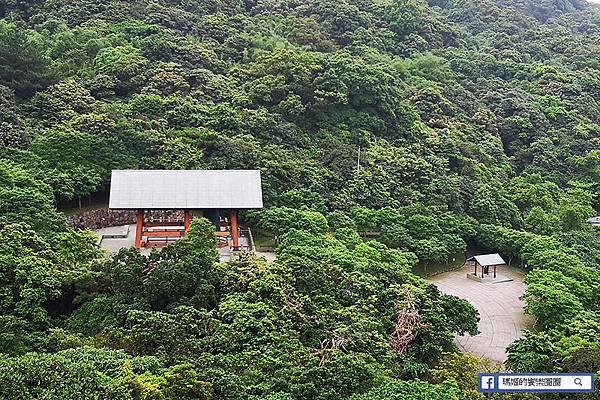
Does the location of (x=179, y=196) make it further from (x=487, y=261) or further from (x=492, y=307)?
(x=487, y=261)

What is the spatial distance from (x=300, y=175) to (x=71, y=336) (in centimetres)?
1472

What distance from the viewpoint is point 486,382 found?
11547mm

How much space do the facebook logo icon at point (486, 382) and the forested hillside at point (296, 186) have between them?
177 cm

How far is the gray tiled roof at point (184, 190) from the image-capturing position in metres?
20.1

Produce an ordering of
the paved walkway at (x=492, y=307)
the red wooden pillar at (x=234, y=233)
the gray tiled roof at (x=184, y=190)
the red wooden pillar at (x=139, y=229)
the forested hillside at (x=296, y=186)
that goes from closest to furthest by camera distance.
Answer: the forested hillside at (x=296, y=186) → the paved walkway at (x=492, y=307) → the gray tiled roof at (x=184, y=190) → the red wooden pillar at (x=139, y=229) → the red wooden pillar at (x=234, y=233)

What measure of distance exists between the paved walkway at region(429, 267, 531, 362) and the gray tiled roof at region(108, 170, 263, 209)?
7872mm

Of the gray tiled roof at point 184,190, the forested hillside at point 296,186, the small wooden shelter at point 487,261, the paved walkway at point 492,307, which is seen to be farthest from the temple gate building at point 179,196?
the small wooden shelter at point 487,261

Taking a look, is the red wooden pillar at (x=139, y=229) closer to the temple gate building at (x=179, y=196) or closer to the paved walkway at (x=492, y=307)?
the temple gate building at (x=179, y=196)

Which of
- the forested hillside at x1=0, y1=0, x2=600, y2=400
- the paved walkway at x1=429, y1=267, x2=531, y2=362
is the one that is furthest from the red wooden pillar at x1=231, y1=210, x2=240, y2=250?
the paved walkway at x1=429, y1=267, x2=531, y2=362

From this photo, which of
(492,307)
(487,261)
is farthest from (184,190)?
(487,261)

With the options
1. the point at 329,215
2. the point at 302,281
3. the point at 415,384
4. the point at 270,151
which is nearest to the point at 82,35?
the point at 270,151

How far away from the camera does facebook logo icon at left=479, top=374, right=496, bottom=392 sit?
11.5 m

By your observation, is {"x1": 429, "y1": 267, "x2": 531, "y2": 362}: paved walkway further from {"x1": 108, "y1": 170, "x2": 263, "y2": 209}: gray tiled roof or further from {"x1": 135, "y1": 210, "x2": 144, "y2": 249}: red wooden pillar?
{"x1": 135, "y1": 210, "x2": 144, "y2": 249}: red wooden pillar

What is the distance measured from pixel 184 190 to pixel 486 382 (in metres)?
11.9
